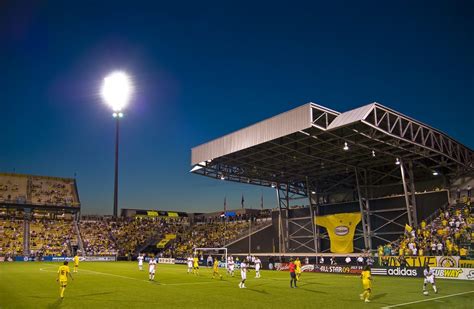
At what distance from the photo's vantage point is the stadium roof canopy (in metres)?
40.4

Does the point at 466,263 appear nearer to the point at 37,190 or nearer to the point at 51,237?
the point at 51,237

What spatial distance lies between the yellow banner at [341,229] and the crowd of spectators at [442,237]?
430 inches

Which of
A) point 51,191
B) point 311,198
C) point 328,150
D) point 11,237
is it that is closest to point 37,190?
point 51,191

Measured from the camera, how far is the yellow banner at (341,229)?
5741cm

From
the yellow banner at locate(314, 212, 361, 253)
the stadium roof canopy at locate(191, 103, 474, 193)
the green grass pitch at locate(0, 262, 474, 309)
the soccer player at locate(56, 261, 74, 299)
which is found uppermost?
the stadium roof canopy at locate(191, 103, 474, 193)

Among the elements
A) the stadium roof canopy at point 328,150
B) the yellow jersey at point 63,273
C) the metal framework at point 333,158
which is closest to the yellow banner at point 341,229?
the metal framework at point 333,158

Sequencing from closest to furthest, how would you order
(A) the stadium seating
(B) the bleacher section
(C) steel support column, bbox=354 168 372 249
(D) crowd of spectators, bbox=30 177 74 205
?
1. (C) steel support column, bbox=354 168 372 249
2. (A) the stadium seating
3. (B) the bleacher section
4. (D) crowd of spectators, bbox=30 177 74 205

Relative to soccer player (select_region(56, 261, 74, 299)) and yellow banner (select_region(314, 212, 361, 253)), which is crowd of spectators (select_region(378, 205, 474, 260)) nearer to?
yellow banner (select_region(314, 212, 361, 253))

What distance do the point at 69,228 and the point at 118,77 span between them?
34.0 m

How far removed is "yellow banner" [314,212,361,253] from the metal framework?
1320 millimetres

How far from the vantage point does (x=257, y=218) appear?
7856cm

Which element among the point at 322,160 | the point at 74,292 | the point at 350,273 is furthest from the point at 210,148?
the point at 74,292

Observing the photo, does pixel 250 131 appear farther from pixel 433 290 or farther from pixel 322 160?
pixel 433 290

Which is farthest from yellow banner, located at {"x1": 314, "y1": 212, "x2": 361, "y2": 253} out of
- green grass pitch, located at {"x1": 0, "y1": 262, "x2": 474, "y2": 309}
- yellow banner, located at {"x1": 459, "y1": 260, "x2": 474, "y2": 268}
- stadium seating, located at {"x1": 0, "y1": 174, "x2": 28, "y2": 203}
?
stadium seating, located at {"x1": 0, "y1": 174, "x2": 28, "y2": 203}
